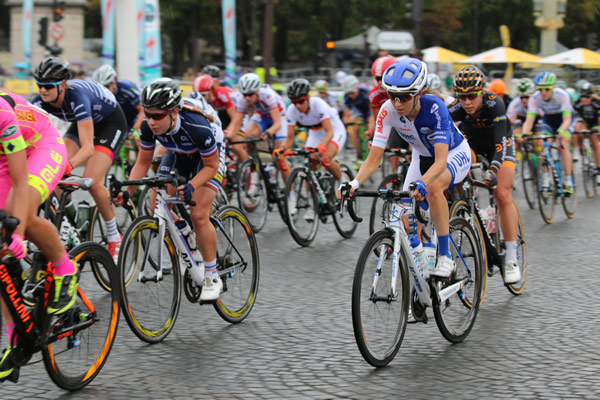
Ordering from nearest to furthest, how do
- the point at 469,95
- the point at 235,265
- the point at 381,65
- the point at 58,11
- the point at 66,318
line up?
1. the point at 66,318
2. the point at 235,265
3. the point at 469,95
4. the point at 381,65
5. the point at 58,11

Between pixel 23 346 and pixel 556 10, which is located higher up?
pixel 556 10

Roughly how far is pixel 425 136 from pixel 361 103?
41.8 feet

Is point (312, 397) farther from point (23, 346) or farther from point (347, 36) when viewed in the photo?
point (347, 36)

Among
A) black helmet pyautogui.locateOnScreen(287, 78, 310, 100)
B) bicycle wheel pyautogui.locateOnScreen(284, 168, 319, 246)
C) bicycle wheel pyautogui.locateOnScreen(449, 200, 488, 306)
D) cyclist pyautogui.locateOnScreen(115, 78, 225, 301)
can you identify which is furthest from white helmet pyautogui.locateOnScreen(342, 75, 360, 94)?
cyclist pyautogui.locateOnScreen(115, 78, 225, 301)

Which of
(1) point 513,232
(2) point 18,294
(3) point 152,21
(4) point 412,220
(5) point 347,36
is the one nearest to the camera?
(2) point 18,294

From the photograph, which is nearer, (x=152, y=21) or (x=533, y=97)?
(x=533, y=97)

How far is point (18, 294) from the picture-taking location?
457cm

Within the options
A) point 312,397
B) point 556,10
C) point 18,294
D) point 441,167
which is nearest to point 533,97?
point 441,167

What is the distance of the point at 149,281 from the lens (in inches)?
240

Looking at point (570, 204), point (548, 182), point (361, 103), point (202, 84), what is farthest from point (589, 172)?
point (202, 84)

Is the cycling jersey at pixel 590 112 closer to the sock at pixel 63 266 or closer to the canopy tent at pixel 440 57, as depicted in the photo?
the sock at pixel 63 266

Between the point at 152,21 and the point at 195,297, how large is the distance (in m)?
20.8

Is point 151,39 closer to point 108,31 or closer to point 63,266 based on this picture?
point 108,31

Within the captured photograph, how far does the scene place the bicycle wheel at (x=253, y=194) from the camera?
11359 mm
